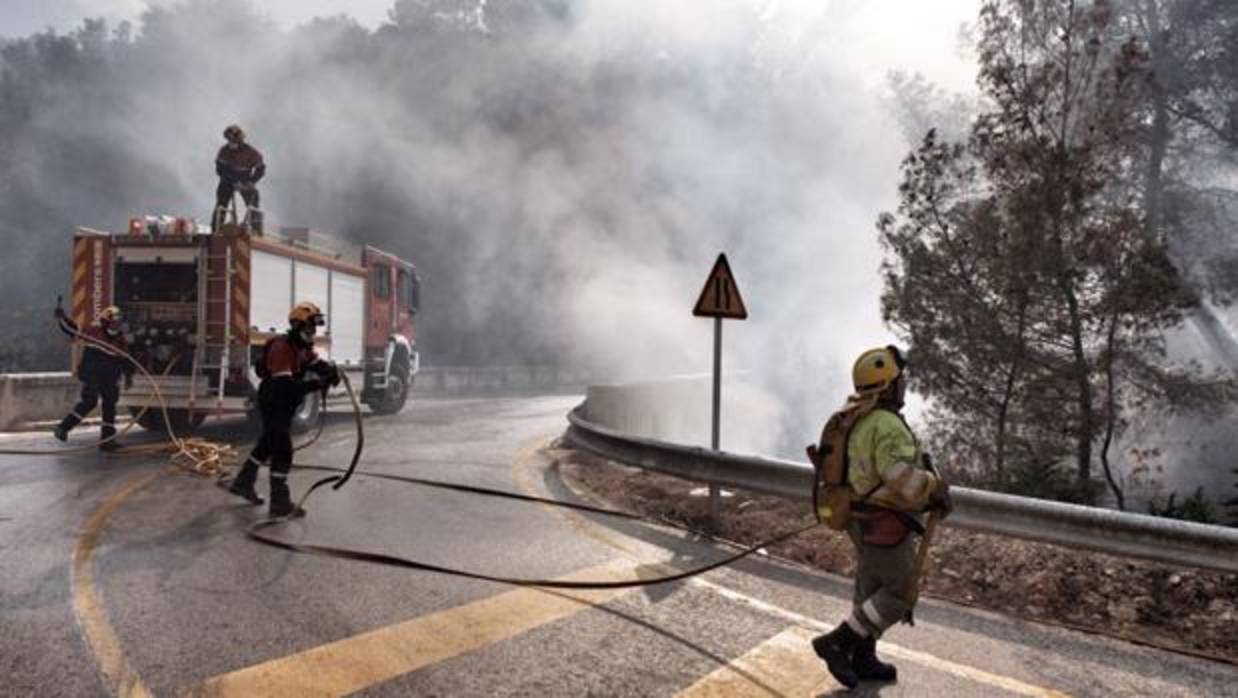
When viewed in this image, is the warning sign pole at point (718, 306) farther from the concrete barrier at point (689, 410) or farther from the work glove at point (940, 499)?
the concrete barrier at point (689, 410)

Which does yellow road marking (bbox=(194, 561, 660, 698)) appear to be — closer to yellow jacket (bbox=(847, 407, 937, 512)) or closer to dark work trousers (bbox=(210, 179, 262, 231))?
yellow jacket (bbox=(847, 407, 937, 512))

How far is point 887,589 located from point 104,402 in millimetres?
9196

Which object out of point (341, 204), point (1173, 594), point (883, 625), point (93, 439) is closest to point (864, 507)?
point (883, 625)

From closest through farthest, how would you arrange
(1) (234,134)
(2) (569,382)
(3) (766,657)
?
(3) (766,657) → (1) (234,134) → (2) (569,382)

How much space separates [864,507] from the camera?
3.40m

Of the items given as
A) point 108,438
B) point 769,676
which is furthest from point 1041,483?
point 108,438

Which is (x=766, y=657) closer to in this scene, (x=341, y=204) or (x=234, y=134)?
(x=234, y=134)

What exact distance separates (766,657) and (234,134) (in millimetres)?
10724

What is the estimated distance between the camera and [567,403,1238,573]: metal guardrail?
4051 millimetres

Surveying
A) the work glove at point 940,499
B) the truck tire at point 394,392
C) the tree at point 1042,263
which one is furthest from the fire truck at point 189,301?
the work glove at point 940,499

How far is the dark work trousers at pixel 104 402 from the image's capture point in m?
9.27

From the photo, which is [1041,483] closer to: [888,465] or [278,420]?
[888,465]

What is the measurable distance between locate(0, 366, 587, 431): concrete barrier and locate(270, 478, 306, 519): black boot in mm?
7628

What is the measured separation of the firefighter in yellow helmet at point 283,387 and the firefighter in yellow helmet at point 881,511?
4291 millimetres
